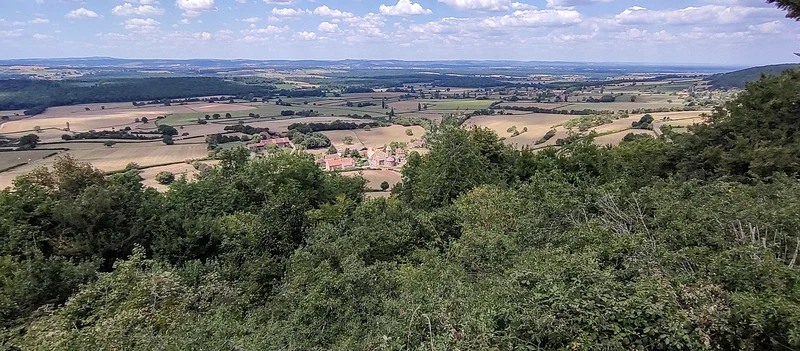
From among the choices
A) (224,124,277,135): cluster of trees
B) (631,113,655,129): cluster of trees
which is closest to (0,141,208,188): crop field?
(224,124,277,135): cluster of trees

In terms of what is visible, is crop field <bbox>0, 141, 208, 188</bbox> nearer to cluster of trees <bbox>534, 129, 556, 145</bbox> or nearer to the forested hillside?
the forested hillside

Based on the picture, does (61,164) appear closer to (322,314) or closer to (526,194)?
(322,314)

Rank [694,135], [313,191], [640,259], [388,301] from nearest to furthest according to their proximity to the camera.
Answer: [640,259]
[388,301]
[694,135]
[313,191]

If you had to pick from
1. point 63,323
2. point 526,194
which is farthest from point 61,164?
point 526,194

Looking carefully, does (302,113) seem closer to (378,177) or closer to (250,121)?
(250,121)

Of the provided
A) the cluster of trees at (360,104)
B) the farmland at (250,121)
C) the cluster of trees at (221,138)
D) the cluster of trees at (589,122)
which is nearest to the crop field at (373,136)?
the farmland at (250,121)

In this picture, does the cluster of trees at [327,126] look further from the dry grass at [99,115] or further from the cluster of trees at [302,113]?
the dry grass at [99,115]

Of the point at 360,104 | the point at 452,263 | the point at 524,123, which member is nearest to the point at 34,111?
the point at 360,104
